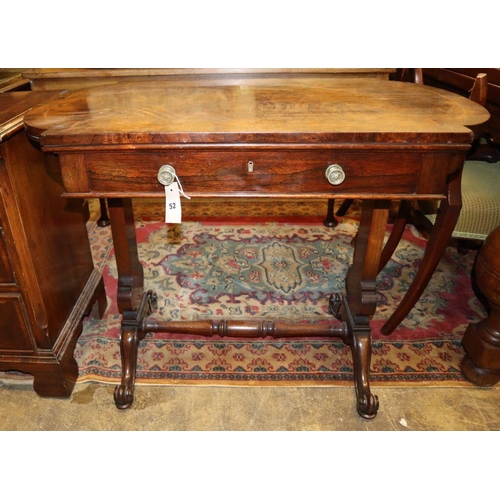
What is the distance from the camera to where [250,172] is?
3.69 feet

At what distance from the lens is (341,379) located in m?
1.75

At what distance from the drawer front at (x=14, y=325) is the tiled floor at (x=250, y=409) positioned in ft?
0.87

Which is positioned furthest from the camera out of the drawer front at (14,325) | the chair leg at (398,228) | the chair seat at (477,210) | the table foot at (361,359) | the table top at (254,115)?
the chair leg at (398,228)

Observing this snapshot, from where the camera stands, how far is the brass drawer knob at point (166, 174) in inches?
43.5

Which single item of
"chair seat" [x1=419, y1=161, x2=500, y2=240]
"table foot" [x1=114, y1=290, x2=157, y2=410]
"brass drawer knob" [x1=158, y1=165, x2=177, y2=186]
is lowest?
"table foot" [x1=114, y1=290, x2=157, y2=410]

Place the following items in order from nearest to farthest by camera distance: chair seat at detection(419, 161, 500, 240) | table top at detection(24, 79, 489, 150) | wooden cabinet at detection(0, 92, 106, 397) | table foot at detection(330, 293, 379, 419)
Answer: table top at detection(24, 79, 489, 150) → wooden cabinet at detection(0, 92, 106, 397) → table foot at detection(330, 293, 379, 419) → chair seat at detection(419, 161, 500, 240)

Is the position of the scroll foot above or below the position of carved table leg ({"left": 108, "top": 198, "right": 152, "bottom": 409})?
below

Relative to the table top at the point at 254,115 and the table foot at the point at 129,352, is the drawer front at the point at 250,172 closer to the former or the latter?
the table top at the point at 254,115

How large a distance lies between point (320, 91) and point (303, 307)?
3.53 ft

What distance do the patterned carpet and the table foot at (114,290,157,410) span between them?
0.33ft

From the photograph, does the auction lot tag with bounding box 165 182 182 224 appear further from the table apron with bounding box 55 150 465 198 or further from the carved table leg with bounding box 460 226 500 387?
the carved table leg with bounding box 460 226 500 387

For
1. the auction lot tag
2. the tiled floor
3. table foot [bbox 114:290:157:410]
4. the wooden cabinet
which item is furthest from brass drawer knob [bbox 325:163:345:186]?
table foot [bbox 114:290:157:410]

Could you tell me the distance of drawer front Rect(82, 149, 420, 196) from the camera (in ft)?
3.63

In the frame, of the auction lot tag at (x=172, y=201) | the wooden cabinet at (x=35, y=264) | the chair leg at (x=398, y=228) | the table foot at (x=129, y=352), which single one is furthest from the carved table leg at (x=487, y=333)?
the wooden cabinet at (x=35, y=264)
